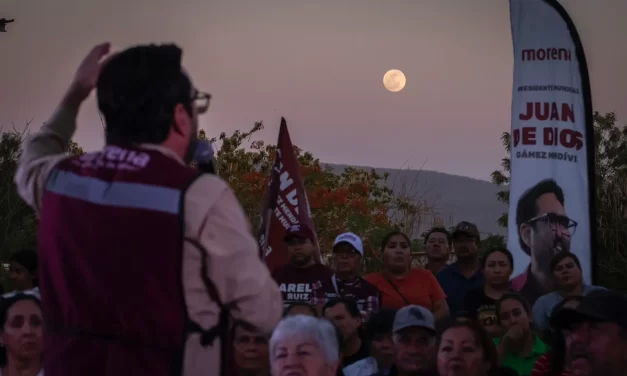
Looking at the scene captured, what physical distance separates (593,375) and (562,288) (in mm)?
3636

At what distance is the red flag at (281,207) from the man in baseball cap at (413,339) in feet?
12.9

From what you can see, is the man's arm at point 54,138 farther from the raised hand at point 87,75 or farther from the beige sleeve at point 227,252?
the beige sleeve at point 227,252

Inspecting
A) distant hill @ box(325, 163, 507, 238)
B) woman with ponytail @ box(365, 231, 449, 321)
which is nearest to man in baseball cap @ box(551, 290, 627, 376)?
woman with ponytail @ box(365, 231, 449, 321)

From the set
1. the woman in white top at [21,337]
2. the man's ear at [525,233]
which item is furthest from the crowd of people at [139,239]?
the man's ear at [525,233]

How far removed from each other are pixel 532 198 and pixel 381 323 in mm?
2943

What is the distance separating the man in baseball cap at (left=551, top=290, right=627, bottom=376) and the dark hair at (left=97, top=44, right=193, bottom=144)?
6.46 ft

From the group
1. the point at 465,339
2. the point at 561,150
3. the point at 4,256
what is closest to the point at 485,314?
the point at 465,339

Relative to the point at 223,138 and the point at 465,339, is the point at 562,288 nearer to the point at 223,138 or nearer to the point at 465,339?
the point at 465,339

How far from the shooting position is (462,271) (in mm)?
8891

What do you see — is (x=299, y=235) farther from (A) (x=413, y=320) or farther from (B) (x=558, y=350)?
(B) (x=558, y=350)

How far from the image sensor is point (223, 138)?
35.2 meters

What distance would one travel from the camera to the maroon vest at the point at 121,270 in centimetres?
261

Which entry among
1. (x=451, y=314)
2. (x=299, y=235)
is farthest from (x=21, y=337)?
(x=299, y=235)

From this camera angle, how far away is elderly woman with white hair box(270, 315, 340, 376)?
4.48 metres
